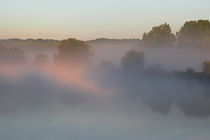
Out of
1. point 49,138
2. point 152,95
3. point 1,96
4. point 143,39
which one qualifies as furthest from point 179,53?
point 49,138

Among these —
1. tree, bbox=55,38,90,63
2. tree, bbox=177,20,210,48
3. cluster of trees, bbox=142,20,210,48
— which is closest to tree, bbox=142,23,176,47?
cluster of trees, bbox=142,20,210,48

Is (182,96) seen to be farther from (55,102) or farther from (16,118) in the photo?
(16,118)

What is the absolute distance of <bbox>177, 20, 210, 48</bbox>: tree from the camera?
9762 centimetres

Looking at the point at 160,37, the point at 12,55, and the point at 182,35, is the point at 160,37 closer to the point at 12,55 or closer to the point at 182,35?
the point at 182,35

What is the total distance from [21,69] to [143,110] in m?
73.8

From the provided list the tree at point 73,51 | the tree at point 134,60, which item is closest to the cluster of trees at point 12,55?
the tree at point 73,51

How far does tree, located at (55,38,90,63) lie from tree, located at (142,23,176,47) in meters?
22.8

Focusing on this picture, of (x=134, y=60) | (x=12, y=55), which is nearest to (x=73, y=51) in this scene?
(x=134, y=60)

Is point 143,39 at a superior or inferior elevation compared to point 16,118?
superior

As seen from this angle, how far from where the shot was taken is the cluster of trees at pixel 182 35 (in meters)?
97.6

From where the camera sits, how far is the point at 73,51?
291ft

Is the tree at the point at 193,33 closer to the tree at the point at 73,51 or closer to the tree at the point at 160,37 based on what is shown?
the tree at the point at 160,37

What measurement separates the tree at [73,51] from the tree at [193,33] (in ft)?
113

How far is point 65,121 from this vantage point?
3962cm
